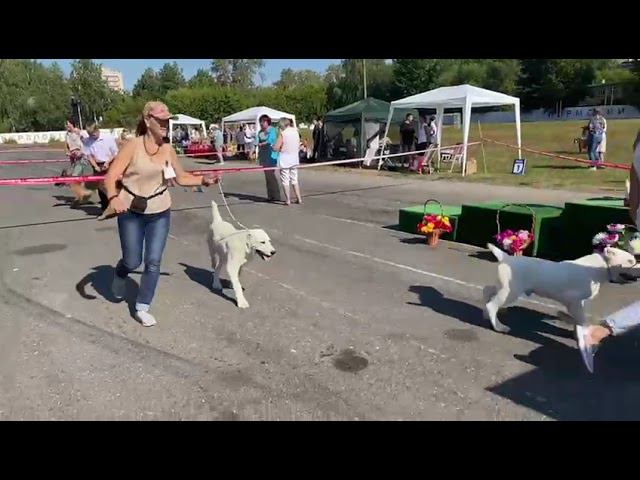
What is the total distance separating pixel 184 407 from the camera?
137 inches

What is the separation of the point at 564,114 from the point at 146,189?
77.0 meters

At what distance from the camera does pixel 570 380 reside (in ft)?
12.3

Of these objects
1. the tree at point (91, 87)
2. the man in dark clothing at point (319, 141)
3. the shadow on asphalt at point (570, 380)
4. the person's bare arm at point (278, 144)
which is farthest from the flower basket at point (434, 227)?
the tree at point (91, 87)

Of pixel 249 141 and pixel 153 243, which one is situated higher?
pixel 249 141

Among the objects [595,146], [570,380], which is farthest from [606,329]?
[595,146]

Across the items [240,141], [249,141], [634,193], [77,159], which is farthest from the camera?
[240,141]

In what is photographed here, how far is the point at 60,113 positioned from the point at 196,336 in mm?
94628

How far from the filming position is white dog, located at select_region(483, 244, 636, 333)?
413 centimetres

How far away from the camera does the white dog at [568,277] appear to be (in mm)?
4129

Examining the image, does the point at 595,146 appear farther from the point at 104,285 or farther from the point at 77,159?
the point at 104,285

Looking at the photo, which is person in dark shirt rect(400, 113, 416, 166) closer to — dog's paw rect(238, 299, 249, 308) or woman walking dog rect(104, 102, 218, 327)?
dog's paw rect(238, 299, 249, 308)

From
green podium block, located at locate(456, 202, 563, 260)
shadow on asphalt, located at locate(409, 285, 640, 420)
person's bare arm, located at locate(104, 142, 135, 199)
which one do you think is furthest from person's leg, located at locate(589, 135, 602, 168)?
person's bare arm, located at locate(104, 142, 135, 199)
